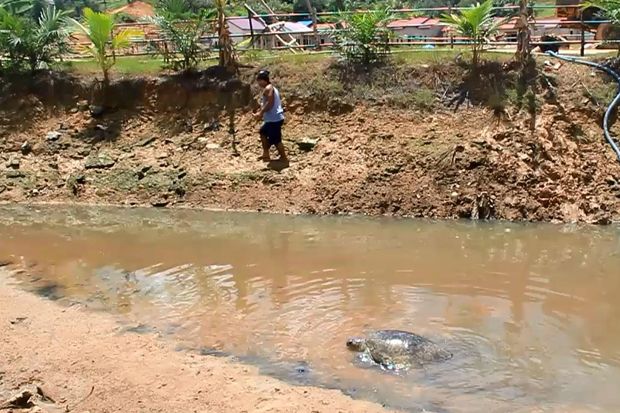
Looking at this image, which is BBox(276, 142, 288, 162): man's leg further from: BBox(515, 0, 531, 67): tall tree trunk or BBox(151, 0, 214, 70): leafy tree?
BBox(515, 0, 531, 67): tall tree trunk

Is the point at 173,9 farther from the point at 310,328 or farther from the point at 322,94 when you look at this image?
the point at 310,328

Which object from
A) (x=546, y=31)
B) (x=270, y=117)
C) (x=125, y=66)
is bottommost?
(x=270, y=117)

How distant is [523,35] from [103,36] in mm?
7914

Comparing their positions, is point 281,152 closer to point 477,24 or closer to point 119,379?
point 477,24

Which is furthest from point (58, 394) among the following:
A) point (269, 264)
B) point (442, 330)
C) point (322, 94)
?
point (322, 94)

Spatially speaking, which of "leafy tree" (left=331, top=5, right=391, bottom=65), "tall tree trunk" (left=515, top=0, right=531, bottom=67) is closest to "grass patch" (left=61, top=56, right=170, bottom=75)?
"leafy tree" (left=331, top=5, right=391, bottom=65)

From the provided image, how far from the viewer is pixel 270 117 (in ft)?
40.5

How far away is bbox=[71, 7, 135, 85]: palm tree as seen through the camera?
14.4 meters

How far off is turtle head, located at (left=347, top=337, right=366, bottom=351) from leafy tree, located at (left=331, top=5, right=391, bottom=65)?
26.1 ft

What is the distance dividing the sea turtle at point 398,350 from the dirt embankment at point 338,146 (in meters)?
4.96

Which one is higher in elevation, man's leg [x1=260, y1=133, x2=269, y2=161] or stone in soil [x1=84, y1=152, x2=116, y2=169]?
man's leg [x1=260, y1=133, x2=269, y2=161]

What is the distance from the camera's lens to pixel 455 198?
11.2 meters

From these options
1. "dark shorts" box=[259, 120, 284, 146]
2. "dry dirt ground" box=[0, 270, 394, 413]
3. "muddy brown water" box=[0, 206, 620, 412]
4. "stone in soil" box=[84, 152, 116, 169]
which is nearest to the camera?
"dry dirt ground" box=[0, 270, 394, 413]

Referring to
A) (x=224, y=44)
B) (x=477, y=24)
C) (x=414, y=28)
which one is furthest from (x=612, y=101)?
(x=414, y=28)
